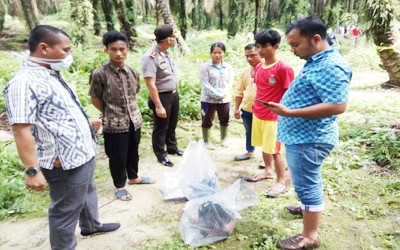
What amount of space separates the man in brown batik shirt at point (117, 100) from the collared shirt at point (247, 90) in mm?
1442

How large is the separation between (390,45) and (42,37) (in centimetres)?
738

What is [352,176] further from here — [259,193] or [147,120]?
[147,120]

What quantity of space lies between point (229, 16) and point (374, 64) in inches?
449

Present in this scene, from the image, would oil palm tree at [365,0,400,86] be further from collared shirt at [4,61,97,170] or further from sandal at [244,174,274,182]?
collared shirt at [4,61,97,170]

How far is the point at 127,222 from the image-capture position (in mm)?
2602

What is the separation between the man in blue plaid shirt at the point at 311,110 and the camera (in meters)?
1.77

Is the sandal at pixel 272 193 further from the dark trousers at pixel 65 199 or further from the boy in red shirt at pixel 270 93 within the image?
the dark trousers at pixel 65 199

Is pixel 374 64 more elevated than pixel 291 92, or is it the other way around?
pixel 291 92

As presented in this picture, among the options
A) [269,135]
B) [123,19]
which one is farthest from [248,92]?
[123,19]

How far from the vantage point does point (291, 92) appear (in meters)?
2.00

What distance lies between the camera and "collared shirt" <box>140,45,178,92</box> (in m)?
3.33

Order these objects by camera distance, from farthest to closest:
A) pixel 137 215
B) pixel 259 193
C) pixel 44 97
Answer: pixel 259 193
pixel 137 215
pixel 44 97

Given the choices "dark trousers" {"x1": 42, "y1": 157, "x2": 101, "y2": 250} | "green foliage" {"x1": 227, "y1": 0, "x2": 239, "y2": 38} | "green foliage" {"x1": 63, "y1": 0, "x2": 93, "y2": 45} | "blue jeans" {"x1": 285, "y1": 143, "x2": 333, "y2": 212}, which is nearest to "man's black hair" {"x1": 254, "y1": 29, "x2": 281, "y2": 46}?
"blue jeans" {"x1": 285, "y1": 143, "x2": 333, "y2": 212}

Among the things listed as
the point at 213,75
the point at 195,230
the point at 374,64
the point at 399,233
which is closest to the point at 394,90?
the point at 374,64
